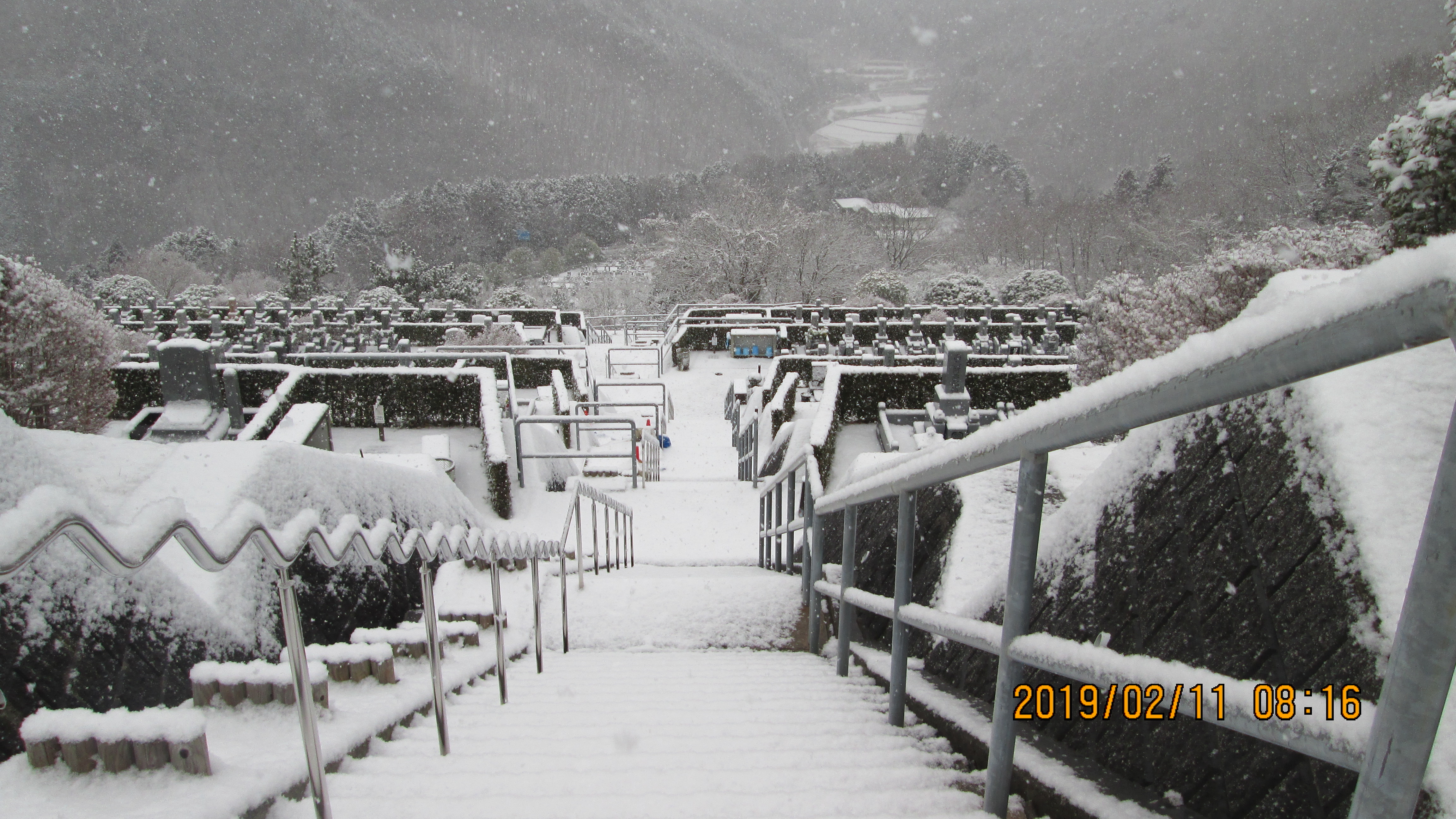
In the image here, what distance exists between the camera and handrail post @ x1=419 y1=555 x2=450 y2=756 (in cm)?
224

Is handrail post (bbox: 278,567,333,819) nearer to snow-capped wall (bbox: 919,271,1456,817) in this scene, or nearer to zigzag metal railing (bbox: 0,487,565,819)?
zigzag metal railing (bbox: 0,487,565,819)

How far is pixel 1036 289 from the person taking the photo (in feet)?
114

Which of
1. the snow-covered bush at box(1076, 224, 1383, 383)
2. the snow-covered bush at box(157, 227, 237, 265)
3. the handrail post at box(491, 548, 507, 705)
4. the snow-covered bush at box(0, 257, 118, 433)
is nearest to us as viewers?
the handrail post at box(491, 548, 507, 705)

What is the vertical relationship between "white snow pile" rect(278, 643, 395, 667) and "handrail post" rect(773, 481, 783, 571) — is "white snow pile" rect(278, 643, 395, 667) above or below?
above

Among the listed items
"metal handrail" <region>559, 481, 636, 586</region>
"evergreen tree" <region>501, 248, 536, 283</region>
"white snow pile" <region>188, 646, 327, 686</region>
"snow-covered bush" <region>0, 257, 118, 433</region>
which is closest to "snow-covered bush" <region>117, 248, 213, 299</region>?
"evergreen tree" <region>501, 248, 536, 283</region>

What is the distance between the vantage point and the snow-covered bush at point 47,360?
11875 millimetres

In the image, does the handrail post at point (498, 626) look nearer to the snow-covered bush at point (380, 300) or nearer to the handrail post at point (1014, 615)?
the handrail post at point (1014, 615)

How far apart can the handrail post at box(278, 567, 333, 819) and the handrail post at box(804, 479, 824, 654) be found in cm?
274

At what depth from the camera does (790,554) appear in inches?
228

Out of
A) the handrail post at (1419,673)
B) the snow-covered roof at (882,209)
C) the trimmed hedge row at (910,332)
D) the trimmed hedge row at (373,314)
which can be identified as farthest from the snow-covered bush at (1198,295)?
the snow-covered roof at (882,209)

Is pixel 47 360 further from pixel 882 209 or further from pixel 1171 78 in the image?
pixel 1171 78

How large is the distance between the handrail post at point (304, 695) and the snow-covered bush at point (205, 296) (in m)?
34.6

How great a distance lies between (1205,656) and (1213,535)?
1.00 ft

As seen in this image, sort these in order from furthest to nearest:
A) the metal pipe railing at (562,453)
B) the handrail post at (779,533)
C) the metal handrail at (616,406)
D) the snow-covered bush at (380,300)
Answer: the snow-covered bush at (380,300) → the metal handrail at (616,406) → the metal pipe railing at (562,453) → the handrail post at (779,533)
